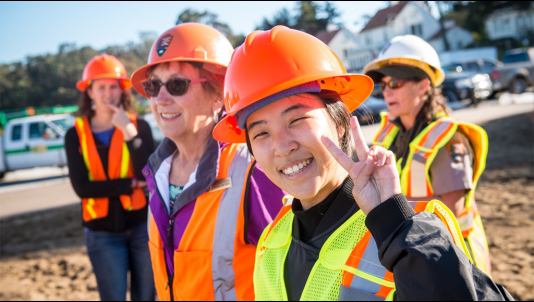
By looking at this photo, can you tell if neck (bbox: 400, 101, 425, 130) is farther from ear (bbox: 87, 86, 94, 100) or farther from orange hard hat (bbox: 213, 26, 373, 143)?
ear (bbox: 87, 86, 94, 100)

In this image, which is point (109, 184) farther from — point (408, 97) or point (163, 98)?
point (408, 97)

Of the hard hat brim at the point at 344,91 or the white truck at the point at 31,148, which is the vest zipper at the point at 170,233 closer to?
the hard hat brim at the point at 344,91

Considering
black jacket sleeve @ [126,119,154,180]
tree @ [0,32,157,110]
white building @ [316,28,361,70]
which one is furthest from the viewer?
tree @ [0,32,157,110]

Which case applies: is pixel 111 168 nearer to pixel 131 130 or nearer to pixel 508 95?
pixel 131 130

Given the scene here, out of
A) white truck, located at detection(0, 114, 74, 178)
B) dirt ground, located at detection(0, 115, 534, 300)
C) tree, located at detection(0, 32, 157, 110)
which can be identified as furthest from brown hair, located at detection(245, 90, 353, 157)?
tree, located at detection(0, 32, 157, 110)

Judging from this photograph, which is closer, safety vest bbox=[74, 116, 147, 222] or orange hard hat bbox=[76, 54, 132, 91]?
safety vest bbox=[74, 116, 147, 222]

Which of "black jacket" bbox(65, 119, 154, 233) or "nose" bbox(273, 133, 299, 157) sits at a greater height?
"nose" bbox(273, 133, 299, 157)

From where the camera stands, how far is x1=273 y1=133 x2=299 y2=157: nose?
1.65 meters

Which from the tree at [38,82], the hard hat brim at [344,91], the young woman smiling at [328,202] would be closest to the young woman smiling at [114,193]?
the hard hat brim at [344,91]

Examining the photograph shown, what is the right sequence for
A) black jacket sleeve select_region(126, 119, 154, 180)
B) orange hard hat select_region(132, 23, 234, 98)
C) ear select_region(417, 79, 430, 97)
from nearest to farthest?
orange hard hat select_region(132, 23, 234, 98) < ear select_region(417, 79, 430, 97) < black jacket sleeve select_region(126, 119, 154, 180)

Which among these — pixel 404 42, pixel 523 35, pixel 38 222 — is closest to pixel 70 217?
pixel 38 222

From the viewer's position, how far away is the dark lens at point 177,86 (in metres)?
2.65

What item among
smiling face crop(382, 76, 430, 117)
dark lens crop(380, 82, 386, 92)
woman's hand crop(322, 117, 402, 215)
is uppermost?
woman's hand crop(322, 117, 402, 215)

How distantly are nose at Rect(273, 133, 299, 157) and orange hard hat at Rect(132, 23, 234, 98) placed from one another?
3.83ft
